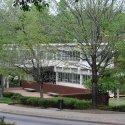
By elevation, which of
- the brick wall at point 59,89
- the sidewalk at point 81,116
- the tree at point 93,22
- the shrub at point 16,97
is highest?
the tree at point 93,22

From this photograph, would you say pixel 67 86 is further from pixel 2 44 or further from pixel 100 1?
pixel 100 1

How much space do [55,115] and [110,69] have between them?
22.5ft

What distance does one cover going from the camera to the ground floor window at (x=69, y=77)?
49181 mm

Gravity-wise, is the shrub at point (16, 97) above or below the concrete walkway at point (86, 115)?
above

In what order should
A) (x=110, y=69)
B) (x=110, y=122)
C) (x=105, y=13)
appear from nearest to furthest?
1. (x=110, y=122)
2. (x=105, y=13)
3. (x=110, y=69)

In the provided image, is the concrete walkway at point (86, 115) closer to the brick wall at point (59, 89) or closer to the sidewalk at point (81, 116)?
the sidewalk at point (81, 116)

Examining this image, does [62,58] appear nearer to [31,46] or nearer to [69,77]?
[31,46]

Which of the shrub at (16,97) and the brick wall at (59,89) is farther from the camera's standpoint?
the brick wall at (59,89)

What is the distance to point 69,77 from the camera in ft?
166

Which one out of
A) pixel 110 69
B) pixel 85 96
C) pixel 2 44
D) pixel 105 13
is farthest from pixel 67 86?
pixel 105 13

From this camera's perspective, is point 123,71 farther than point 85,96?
No

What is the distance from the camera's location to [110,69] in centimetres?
2905

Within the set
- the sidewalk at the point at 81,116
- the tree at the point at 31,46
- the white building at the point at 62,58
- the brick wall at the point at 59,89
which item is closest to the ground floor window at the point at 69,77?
the white building at the point at 62,58

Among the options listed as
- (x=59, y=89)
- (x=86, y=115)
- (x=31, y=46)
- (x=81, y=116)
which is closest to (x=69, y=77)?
(x=59, y=89)
